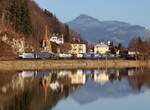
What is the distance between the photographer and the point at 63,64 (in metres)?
90.8

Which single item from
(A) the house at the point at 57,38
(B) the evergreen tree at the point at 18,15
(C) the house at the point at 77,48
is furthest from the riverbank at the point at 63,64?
(C) the house at the point at 77,48

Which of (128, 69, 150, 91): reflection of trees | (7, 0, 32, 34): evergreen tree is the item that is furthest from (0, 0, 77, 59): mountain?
(128, 69, 150, 91): reflection of trees

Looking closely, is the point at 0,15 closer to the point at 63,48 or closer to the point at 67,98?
the point at 63,48

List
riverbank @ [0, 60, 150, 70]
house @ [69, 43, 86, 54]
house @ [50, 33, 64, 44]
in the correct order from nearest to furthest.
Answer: riverbank @ [0, 60, 150, 70] → house @ [50, 33, 64, 44] → house @ [69, 43, 86, 54]

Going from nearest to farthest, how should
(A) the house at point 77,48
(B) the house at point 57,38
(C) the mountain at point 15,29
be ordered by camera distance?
(C) the mountain at point 15,29, (B) the house at point 57,38, (A) the house at point 77,48

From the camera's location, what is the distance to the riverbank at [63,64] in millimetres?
80575

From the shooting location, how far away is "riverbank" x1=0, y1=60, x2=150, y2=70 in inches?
3172

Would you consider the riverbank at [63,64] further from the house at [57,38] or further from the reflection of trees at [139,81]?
the house at [57,38]

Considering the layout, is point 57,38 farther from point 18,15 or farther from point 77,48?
point 18,15

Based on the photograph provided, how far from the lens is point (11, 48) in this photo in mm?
94375

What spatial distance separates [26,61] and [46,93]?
46.0 metres

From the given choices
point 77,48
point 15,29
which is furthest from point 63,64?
point 77,48

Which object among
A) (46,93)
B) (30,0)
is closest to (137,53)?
(30,0)

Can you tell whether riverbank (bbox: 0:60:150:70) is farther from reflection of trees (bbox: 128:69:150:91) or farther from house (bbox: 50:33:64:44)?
house (bbox: 50:33:64:44)
